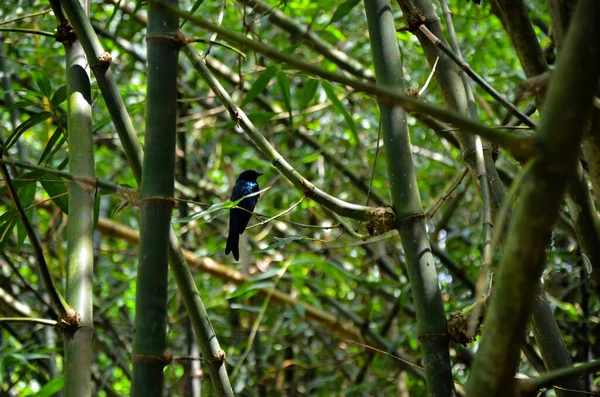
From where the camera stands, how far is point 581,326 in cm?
346

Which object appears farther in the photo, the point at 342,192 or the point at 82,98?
the point at 342,192

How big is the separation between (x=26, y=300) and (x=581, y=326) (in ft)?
11.2

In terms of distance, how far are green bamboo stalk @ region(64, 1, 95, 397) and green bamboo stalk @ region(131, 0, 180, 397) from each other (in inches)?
6.0

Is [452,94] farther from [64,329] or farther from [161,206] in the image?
[64,329]

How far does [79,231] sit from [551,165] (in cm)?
84

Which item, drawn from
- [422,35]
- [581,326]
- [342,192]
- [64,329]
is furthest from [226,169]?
[64,329]

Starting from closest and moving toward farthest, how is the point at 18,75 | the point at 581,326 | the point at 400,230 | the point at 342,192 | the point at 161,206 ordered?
the point at 161,206 < the point at 400,230 < the point at 581,326 < the point at 18,75 < the point at 342,192

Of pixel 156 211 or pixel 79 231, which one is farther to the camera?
pixel 79 231

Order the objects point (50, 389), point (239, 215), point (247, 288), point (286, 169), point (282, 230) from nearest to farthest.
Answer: point (286, 169) < point (50, 389) < point (247, 288) < point (239, 215) < point (282, 230)

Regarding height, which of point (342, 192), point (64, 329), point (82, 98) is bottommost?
point (64, 329)

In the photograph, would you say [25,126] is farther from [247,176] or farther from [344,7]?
[247,176]

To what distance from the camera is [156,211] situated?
1.05 meters

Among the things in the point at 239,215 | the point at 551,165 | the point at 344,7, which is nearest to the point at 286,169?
the point at 344,7

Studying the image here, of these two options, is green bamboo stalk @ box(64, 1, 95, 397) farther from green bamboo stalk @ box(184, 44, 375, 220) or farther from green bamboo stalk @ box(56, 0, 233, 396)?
green bamboo stalk @ box(184, 44, 375, 220)
